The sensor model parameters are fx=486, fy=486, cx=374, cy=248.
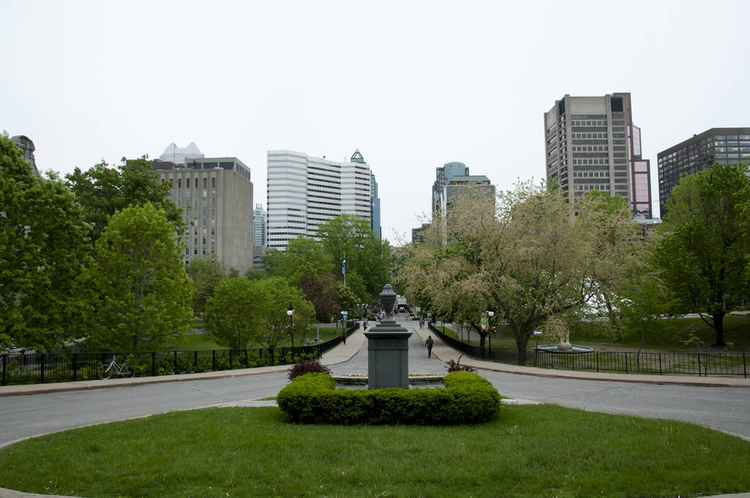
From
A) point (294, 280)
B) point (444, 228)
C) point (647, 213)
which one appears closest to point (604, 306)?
point (444, 228)

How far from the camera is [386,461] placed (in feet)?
23.3

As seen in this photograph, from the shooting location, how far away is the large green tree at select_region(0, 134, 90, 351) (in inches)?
833

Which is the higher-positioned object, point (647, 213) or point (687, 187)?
point (647, 213)

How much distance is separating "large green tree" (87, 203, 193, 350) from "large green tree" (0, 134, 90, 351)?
123 cm

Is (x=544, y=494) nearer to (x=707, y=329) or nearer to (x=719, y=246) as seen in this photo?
(x=719, y=246)

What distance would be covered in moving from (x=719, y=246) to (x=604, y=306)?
55.7 ft

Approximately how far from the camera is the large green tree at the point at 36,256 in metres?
21.2

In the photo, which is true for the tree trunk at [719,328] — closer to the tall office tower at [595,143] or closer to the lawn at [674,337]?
the lawn at [674,337]

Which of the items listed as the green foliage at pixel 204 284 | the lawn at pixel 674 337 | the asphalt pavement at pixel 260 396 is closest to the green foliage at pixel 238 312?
the asphalt pavement at pixel 260 396

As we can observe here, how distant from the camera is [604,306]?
28891mm

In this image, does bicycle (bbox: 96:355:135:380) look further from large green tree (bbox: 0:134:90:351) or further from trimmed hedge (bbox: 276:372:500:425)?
trimmed hedge (bbox: 276:372:500:425)

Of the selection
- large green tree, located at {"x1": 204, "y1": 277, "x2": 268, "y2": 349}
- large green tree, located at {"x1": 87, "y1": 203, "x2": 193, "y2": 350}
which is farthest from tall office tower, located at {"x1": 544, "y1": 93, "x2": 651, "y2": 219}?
large green tree, located at {"x1": 87, "y1": 203, "x2": 193, "y2": 350}

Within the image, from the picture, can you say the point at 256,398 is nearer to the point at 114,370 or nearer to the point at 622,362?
the point at 114,370

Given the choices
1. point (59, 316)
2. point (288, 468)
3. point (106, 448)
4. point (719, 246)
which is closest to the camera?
point (288, 468)
